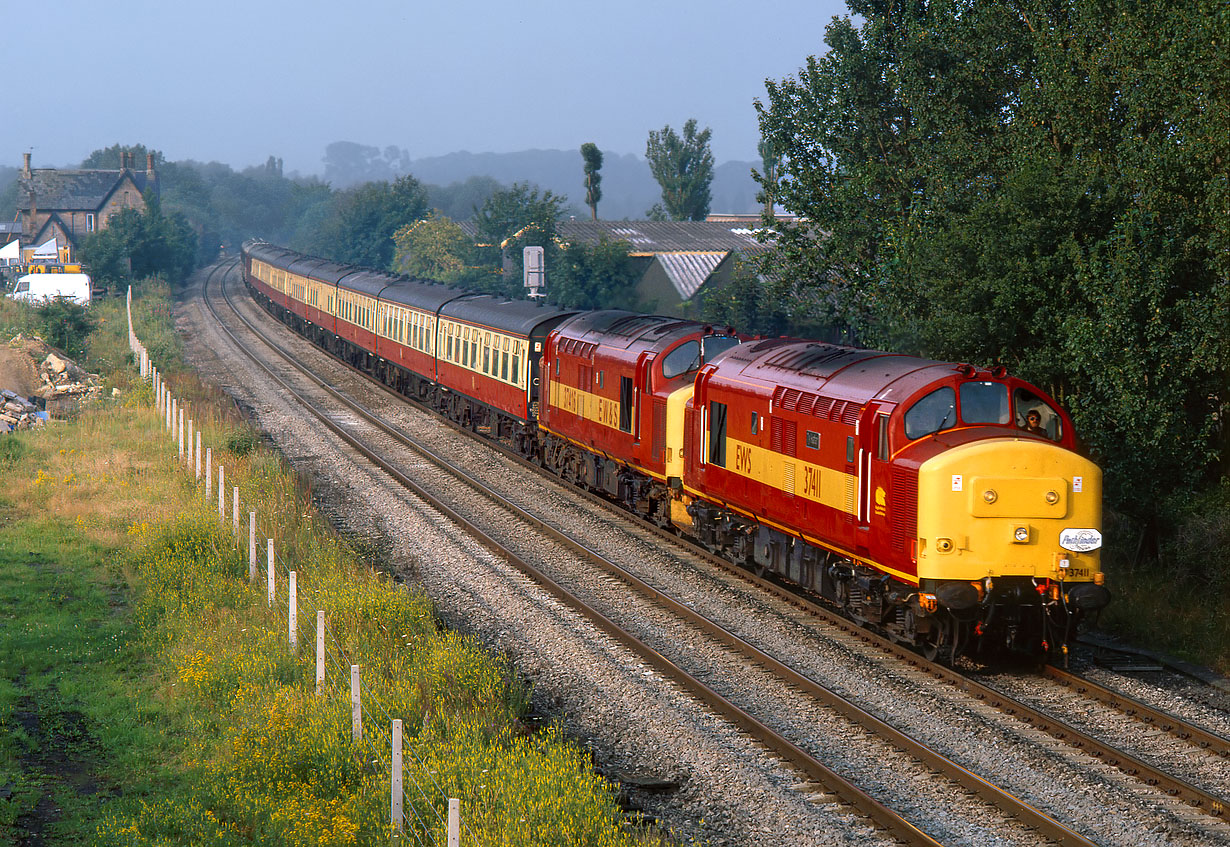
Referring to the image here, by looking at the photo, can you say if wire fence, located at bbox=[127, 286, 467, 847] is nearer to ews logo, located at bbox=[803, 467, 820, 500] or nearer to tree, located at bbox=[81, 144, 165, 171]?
ews logo, located at bbox=[803, 467, 820, 500]

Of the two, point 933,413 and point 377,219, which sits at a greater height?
point 377,219

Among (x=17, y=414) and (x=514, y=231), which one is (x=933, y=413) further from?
(x=514, y=231)

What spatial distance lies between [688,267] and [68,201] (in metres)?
75.9

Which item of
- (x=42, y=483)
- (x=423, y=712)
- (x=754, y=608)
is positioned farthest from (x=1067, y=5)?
(x=42, y=483)

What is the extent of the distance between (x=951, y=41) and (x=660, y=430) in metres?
12.4

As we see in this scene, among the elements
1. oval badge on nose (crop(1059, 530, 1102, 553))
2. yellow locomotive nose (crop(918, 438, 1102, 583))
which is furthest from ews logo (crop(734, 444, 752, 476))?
oval badge on nose (crop(1059, 530, 1102, 553))

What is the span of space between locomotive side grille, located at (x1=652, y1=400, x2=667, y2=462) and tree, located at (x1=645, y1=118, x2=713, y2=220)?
8776cm

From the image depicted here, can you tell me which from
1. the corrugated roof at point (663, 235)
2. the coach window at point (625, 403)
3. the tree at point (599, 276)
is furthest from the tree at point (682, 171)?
the coach window at point (625, 403)

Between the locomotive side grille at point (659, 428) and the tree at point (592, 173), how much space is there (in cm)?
7921

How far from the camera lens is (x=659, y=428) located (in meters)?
22.8

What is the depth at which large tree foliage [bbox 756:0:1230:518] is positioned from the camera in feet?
60.9

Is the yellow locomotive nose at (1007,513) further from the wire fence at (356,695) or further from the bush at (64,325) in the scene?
the bush at (64,325)

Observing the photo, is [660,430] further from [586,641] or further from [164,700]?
[164,700]

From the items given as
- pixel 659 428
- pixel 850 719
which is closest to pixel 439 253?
pixel 659 428
